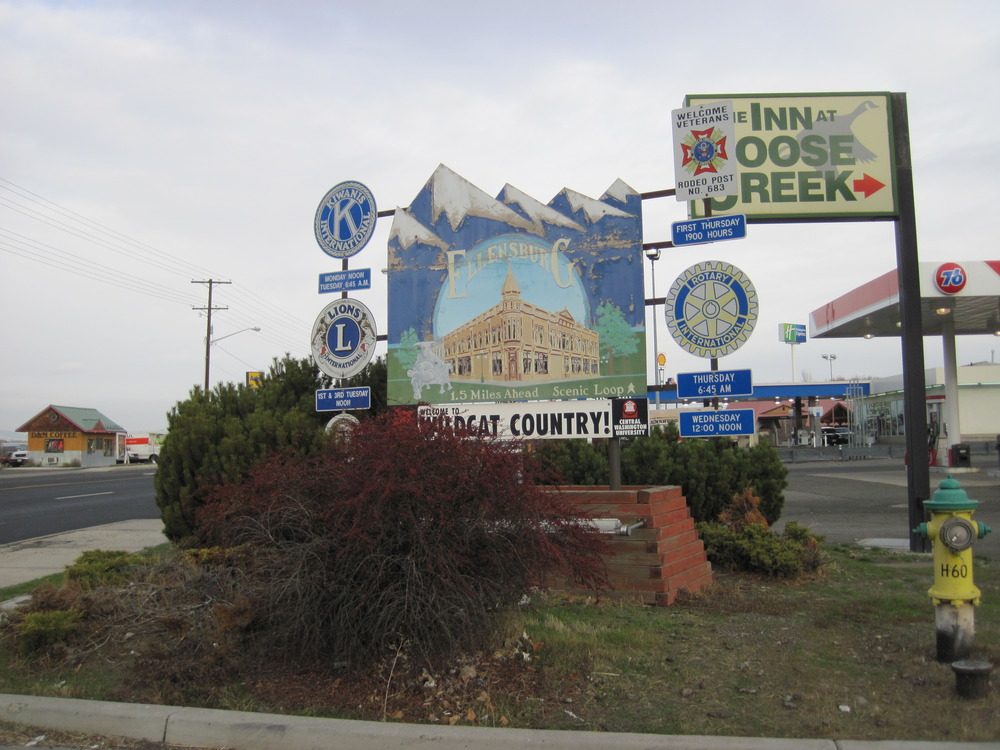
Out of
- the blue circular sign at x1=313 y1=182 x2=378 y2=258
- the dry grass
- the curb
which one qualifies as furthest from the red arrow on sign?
the curb

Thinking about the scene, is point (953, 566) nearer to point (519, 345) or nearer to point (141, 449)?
point (519, 345)

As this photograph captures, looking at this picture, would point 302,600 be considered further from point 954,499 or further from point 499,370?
point 499,370

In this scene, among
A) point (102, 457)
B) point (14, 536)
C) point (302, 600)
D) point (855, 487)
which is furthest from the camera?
point (102, 457)

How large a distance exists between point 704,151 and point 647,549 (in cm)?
454

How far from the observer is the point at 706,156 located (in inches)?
354

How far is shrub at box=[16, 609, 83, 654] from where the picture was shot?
5.70 meters

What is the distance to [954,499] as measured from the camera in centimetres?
500

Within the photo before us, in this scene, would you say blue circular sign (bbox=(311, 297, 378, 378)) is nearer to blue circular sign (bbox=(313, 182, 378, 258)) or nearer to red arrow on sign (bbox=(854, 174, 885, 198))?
blue circular sign (bbox=(313, 182, 378, 258))

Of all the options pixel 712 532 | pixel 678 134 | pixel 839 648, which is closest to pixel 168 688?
pixel 839 648

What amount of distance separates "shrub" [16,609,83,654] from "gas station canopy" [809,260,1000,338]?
17.0m

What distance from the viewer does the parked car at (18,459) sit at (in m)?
59.9

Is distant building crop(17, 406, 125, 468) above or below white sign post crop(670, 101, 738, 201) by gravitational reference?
below

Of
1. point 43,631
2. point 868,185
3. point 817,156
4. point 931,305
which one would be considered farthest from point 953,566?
point 931,305

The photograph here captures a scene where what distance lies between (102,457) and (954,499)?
6525 cm
